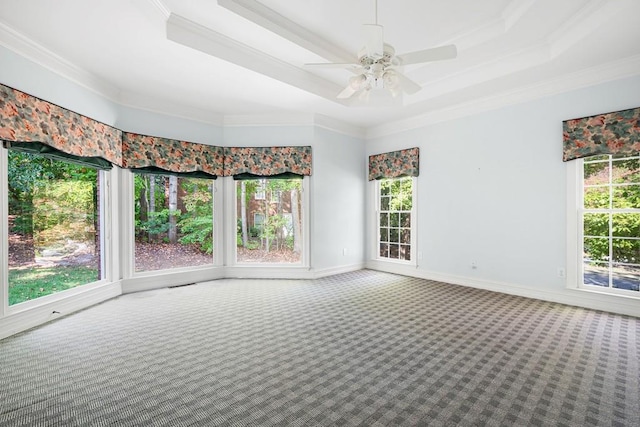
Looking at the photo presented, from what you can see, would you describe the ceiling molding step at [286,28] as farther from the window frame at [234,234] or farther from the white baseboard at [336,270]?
the white baseboard at [336,270]

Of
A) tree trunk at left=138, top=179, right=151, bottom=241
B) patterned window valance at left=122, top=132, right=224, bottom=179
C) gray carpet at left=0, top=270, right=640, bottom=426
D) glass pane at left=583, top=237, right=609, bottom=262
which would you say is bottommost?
gray carpet at left=0, top=270, right=640, bottom=426

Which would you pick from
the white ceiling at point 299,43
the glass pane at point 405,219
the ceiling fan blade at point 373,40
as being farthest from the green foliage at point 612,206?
the ceiling fan blade at point 373,40

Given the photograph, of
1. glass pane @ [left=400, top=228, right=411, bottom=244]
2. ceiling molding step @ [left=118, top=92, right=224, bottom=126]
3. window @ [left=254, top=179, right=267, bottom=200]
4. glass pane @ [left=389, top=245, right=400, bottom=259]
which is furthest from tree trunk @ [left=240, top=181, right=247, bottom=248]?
glass pane @ [left=400, top=228, right=411, bottom=244]

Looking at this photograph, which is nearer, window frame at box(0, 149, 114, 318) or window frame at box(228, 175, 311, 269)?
window frame at box(0, 149, 114, 318)

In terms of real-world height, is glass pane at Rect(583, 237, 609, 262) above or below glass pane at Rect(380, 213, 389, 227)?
below

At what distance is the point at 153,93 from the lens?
443 cm

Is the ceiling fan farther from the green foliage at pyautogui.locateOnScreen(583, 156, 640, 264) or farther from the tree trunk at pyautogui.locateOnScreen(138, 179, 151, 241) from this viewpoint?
the tree trunk at pyautogui.locateOnScreen(138, 179, 151, 241)

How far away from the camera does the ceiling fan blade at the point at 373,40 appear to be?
92.7 inches

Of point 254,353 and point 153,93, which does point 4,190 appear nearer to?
point 153,93

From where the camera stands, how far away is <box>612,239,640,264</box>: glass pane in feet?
11.6

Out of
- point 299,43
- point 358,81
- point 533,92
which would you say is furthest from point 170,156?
point 533,92

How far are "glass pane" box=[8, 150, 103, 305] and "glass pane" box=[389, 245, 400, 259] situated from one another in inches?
182

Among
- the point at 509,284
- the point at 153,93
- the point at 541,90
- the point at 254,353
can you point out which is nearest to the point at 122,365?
the point at 254,353

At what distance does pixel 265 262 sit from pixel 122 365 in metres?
3.09
